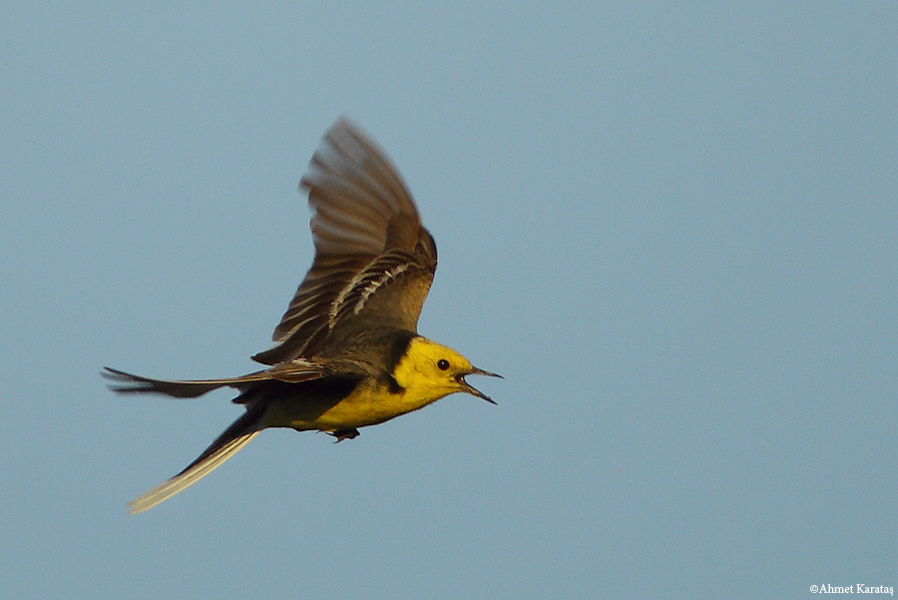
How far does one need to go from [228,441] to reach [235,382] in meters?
1.18

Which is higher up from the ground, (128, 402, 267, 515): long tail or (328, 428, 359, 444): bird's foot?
(328, 428, 359, 444): bird's foot

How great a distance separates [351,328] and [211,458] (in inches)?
68.8

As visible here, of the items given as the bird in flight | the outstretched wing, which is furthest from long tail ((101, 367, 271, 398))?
the outstretched wing

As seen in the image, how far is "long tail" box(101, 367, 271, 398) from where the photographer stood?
22.4ft

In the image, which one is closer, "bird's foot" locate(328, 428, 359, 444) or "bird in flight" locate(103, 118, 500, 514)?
"bird in flight" locate(103, 118, 500, 514)

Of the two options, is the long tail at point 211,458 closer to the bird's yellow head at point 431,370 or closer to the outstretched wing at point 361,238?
the bird's yellow head at point 431,370

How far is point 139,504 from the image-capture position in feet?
25.1

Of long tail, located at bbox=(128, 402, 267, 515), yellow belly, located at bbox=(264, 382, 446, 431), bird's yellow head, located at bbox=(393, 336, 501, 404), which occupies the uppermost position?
bird's yellow head, located at bbox=(393, 336, 501, 404)

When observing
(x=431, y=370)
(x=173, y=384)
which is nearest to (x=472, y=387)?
(x=431, y=370)

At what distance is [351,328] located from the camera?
9352 millimetres

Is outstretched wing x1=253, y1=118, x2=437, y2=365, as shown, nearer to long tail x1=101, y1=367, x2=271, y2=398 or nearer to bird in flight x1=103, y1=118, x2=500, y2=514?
bird in flight x1=103, y1=118, x2=500, y2=514

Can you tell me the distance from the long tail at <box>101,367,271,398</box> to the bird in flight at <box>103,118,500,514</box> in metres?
0.08

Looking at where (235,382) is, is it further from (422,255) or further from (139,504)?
(422,255)

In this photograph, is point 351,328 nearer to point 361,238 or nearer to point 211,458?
point 361,238
